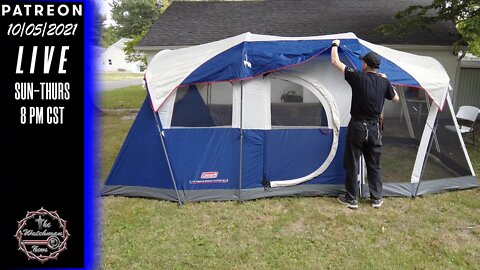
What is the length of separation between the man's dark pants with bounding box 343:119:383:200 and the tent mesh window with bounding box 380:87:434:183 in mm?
496

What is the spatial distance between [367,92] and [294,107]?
89 cm

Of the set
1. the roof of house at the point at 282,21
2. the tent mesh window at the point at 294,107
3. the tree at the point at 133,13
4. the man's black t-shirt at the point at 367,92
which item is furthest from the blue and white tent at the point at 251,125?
the tree at the point at 133,13

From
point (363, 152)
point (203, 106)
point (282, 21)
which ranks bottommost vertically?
point (363, 152)

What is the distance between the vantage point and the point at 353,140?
4082 mm

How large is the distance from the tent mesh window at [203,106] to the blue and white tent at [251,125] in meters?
0.01

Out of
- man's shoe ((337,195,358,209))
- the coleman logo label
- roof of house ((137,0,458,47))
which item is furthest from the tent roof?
roof of house ((137,0,458,47))

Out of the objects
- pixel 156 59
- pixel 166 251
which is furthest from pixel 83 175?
pixel 156 59

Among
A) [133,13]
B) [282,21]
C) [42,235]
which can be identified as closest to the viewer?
[42,235]

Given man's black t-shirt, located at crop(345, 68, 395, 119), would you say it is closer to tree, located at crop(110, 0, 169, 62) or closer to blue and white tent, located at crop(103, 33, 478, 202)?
blue and white tent, located at crop(103, 33, 478, 202)

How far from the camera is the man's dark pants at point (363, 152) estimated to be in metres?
4.05

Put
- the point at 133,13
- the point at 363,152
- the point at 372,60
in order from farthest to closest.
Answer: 1. the point at 133,13
2. the point at 363,152
3. the point at 372,60

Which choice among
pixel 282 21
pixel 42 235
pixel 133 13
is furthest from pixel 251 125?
pixel 133 13

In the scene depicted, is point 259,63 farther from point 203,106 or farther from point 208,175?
point 208,175

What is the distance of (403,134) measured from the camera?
16.0 ft
